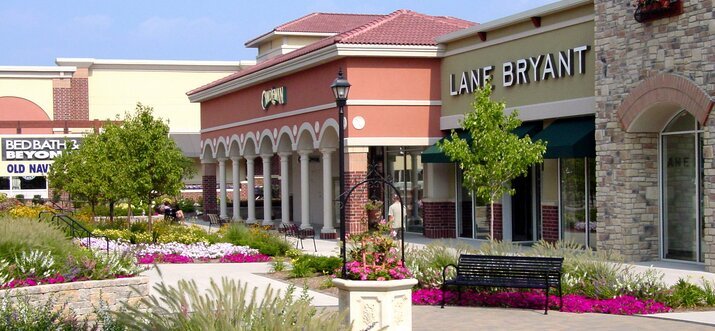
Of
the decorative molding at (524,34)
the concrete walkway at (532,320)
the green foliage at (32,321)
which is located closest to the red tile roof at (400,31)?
the decorative molding at (524,34)

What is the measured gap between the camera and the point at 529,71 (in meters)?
28.4

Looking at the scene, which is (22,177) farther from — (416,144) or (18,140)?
(416,144)

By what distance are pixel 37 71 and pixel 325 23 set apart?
2774cm

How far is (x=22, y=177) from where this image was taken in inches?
2515

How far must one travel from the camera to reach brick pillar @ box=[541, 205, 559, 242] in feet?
91.5

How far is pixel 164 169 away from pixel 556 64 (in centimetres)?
1297

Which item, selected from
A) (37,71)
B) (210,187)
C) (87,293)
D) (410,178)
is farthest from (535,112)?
(37,71)

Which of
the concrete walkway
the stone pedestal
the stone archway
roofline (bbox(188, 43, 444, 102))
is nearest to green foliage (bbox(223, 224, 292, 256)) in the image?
roofline (bbox(188, 43, 444, 102))

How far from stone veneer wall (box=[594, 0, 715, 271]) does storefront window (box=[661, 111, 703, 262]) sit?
23 cm

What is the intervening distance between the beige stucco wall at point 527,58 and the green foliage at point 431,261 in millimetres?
8739

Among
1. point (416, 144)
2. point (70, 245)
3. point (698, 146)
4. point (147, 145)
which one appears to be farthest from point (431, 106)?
point (70, 245)

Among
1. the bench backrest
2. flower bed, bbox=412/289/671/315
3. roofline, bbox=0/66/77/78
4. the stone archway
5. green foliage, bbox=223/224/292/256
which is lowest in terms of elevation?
flower bed, bbox=412/289/671/315

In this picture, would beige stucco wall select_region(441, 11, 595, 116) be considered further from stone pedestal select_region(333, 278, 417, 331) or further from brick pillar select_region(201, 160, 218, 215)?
brick pillar select_region(201, 160, 218, 215)

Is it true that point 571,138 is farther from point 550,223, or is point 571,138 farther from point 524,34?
point 524,34
